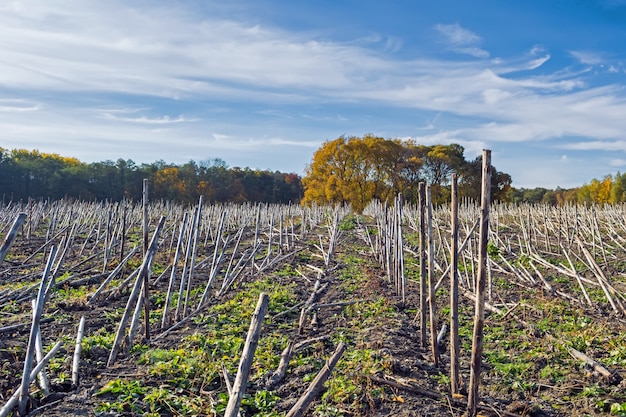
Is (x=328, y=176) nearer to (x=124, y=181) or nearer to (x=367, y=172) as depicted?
(x=367, y=172)

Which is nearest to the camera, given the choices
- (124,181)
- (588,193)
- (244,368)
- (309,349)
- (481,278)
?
(244,368)

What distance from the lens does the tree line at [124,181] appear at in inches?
1590

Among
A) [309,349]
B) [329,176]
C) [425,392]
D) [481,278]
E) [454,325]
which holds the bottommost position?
[309,349]

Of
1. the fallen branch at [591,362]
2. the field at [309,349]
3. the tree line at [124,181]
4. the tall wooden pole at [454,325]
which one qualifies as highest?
the tree line at [124,181]

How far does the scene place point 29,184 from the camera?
40.4 metres

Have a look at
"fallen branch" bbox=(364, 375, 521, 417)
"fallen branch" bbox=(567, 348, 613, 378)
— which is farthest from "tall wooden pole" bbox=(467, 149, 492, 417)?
"fallen branch" bbox=(567, 348, 613, 378)

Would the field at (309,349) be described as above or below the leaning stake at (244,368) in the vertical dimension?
below

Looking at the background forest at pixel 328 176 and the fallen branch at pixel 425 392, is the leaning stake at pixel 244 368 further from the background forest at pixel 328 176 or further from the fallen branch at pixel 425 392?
the background forest at pixel 328 176

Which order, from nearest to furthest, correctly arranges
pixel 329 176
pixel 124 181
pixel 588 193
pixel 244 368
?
pixel 244 368
pixel 329 176
pixel 124 181
pixel 588 193

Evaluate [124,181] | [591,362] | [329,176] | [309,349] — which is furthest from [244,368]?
[124,181]

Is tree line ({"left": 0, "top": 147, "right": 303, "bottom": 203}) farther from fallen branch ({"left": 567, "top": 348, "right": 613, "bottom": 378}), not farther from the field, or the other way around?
fallen branch ({"left": 567, "top": 348, "right": 613, "bottom": 378})

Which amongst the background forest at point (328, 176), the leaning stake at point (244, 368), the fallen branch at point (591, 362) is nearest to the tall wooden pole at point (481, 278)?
the leaning stake at point (244, 368)

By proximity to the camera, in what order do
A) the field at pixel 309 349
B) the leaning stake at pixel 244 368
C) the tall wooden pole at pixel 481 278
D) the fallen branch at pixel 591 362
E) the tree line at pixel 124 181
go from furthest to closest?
the tree line at pixel 124 181, the fallen branch at pixel 591 362, the field at pixel 309 349, the tall wooden pole at pixel 481 278, the leaning stake at pixel 244 368

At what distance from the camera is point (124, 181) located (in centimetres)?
4612
